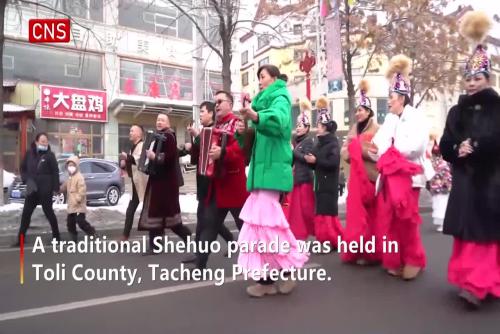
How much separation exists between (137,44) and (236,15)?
1409 cm

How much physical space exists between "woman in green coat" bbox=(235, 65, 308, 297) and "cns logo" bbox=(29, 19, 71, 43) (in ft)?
32.5

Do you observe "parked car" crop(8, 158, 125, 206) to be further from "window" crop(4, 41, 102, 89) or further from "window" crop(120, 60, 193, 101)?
"window" crop(120, 60, 193, 101)

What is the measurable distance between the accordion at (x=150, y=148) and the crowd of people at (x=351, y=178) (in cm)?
4

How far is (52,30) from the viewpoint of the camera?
14641mm

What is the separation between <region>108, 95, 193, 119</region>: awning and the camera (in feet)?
78.6

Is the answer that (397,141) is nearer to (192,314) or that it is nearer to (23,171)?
(192,314)

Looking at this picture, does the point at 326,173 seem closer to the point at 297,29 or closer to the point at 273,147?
the point at 273,147

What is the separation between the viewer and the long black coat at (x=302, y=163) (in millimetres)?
6324

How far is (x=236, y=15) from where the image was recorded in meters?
12.2

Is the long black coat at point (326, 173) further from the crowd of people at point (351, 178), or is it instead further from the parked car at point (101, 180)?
the parked car at point (101, 180)

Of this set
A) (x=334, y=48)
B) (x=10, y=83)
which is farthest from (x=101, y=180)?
(x=10, y=83)

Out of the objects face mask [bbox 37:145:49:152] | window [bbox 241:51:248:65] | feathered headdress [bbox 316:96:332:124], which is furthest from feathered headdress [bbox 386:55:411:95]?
window [bbox 241:51:248:65]

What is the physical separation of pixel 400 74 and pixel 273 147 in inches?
72.7

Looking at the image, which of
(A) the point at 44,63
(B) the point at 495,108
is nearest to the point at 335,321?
(B) the point at 495,108
